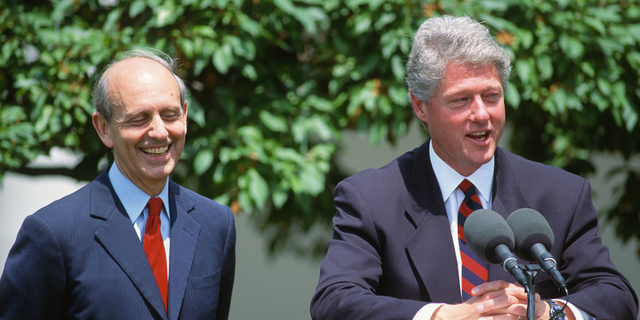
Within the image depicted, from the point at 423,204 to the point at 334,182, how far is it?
2.32 meters

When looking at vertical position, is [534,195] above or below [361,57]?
below

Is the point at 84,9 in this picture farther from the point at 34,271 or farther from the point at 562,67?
the point at 562,67

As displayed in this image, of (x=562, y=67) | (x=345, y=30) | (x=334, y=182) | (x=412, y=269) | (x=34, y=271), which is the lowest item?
(x=334, y=182)

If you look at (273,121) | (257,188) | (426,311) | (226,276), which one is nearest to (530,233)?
(426,311)

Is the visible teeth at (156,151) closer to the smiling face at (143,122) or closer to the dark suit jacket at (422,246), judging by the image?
the smiling face at (143,122)

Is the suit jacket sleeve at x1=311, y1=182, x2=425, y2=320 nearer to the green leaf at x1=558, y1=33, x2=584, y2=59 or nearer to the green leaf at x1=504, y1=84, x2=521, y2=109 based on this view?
the green leaf at x1=504, y1=84, x2=521, y2=109

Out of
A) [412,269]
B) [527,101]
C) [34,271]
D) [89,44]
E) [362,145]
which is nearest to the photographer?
[34,271]

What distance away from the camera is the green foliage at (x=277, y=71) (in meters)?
3.57

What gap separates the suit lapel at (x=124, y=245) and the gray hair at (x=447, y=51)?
1.12m

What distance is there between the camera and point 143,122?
2.02 metres

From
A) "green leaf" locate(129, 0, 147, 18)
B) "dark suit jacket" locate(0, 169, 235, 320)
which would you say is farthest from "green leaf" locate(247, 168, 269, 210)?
"dark suit jacket" locate(0, 169, 235, 320)

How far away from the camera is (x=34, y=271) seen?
1.82 m

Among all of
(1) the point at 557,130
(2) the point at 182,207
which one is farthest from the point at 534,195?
(1) the point at 557,130

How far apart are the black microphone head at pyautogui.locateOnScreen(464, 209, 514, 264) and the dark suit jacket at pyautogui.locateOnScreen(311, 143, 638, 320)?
1.02 ft
